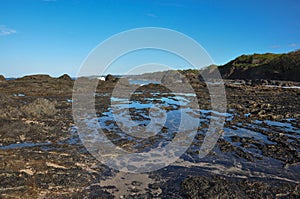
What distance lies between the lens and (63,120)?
1209cm

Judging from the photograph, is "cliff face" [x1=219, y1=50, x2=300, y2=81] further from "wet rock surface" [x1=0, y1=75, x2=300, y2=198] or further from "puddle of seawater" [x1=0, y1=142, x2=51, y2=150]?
"puddle of seawater" [x1=0, y1=142, x2=51, y2=150]

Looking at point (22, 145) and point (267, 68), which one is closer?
point (22, 145)

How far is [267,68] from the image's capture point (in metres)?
62.8

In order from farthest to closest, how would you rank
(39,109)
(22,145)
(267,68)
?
(267,68) → (39,109) → (22,145)

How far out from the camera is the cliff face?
178 feet

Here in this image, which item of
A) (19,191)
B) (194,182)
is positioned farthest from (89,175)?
(194,182)

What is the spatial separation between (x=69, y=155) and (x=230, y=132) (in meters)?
7.64

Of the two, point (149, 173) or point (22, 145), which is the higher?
point (22, 145)

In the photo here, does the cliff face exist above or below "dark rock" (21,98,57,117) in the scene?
above

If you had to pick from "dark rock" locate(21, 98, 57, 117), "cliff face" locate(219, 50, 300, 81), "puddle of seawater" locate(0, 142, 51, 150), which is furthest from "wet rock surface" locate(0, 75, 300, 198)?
"cliff face" locate(219, 50, 300, 81)

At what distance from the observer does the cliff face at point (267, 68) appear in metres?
54.3

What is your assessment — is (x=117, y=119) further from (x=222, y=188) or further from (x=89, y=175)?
(x=222, y=188)

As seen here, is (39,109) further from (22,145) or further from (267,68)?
(267,68)

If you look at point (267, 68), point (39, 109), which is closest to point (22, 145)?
point (39, 109)
